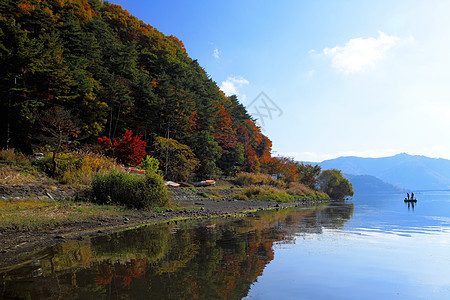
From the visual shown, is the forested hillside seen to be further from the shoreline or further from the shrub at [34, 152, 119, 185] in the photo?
the shoreline

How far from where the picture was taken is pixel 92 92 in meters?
26.0

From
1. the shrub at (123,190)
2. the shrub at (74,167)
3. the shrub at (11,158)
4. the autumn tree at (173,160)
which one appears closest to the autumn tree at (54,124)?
the shrub at (11,158)

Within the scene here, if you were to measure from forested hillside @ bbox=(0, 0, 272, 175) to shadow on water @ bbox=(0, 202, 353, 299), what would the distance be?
17.0 meters

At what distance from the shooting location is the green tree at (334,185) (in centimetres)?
6291

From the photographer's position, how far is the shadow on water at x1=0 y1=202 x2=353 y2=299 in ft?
13.1

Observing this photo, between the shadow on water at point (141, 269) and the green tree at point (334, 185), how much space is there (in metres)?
60.2

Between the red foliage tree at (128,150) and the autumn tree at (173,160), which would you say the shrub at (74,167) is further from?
the autumn tree at (173,160)

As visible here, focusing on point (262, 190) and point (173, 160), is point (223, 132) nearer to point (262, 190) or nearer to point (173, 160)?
point (262, 190)

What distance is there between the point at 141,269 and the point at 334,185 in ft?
212

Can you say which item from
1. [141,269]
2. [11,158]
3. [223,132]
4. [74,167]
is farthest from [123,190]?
[223,132]

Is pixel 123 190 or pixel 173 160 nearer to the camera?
pixel 123 190

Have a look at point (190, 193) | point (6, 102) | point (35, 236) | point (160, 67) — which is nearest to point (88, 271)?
point (35, 236)

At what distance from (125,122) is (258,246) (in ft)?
87.5

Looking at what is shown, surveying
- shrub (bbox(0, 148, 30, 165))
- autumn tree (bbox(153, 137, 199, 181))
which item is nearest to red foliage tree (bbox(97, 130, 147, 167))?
autumn tree (bbox(153, 137, 199, 181))
